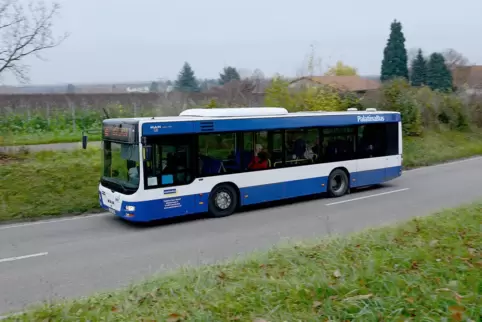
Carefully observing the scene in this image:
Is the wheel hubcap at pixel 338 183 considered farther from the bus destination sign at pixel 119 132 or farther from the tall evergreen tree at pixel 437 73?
the tall evergreen tree at pixel 437 73

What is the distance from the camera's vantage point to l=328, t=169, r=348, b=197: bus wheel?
16.8 m

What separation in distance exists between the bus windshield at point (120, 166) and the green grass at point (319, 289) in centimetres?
570

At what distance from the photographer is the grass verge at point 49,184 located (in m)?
14.7

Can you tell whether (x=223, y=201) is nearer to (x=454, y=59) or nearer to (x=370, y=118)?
(x=370, y=118)

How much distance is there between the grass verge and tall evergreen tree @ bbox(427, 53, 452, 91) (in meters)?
54.9

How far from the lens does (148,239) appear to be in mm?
11805

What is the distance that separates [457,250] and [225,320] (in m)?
3.54

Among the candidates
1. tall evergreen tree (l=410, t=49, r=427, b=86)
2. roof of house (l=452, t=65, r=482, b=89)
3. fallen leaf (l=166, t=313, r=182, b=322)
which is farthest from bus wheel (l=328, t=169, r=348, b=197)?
roof of house (l=452, t=65, r=482, b=89)

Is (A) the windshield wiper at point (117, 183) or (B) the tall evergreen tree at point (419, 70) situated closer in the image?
(A) the windshield wiper at point (117, 183)

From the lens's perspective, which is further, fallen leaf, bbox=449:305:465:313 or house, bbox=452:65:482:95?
house, bbox=452:65:482:95

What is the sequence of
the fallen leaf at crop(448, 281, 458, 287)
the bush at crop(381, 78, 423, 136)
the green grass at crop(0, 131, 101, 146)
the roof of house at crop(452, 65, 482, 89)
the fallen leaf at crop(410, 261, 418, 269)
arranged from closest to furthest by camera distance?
the fallen leaf at crop(448, 281, 458, 287) < the fallen leaf at crop(410, 261, 418, 269) < the green grass at crop(0, 131, 101, 146) < the bush at crop(381, 78, 423, 136) < the roof of house at crop(452, 65, 482, 89)

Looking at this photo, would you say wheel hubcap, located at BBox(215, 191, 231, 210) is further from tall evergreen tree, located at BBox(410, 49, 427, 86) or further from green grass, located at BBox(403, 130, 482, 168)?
tall evergreen tree, located at BBox(410, 49, 427, 86)

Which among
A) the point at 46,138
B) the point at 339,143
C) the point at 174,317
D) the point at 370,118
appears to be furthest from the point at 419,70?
the point at 174,317

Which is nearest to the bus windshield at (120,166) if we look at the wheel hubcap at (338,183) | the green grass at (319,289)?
the green grass at (319,289)
